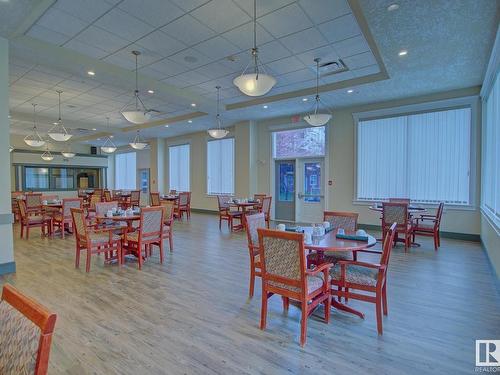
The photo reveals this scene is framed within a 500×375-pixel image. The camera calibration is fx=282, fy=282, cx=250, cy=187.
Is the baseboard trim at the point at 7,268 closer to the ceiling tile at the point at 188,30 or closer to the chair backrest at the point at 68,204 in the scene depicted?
the chair backrest at the point at 68,204

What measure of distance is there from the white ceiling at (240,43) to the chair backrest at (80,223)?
275 cm

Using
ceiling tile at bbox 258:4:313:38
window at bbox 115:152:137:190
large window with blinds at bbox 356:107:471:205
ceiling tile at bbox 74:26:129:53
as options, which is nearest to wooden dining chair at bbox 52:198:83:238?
ceiling tile at bbox 74:26:129:53

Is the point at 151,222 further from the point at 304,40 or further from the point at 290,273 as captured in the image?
the point at 304,40

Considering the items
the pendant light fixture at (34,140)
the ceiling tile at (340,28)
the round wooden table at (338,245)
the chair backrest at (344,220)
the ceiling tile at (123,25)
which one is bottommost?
the round wooden table at (338,245)

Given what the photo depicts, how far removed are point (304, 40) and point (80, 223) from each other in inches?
183

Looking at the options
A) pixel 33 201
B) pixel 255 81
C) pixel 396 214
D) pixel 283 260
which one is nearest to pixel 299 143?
pixel 396 214

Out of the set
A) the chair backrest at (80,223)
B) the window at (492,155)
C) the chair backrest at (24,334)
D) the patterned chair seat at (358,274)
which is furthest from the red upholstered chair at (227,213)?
the chair backrest at (24,334)

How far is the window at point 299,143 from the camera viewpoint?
8867mm

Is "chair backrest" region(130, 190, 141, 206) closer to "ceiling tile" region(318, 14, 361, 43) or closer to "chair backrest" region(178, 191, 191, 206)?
"chair backrest" region(178, 191, 191, 206)

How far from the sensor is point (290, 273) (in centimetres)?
243

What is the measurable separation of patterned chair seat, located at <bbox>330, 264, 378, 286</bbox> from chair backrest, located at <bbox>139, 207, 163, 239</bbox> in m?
2.98

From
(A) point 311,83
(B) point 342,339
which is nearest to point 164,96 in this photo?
Result: (A) point 311,83

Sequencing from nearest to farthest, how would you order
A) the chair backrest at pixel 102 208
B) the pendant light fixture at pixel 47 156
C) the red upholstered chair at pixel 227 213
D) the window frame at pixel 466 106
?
1. the chair backrest at pixel 102 208
2. the window frame at pixel 466 106
3. the red upholstered chair at pixel 227 213
4. the pendant light fixture at pixel 47 156

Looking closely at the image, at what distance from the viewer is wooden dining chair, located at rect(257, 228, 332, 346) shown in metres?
2.35
